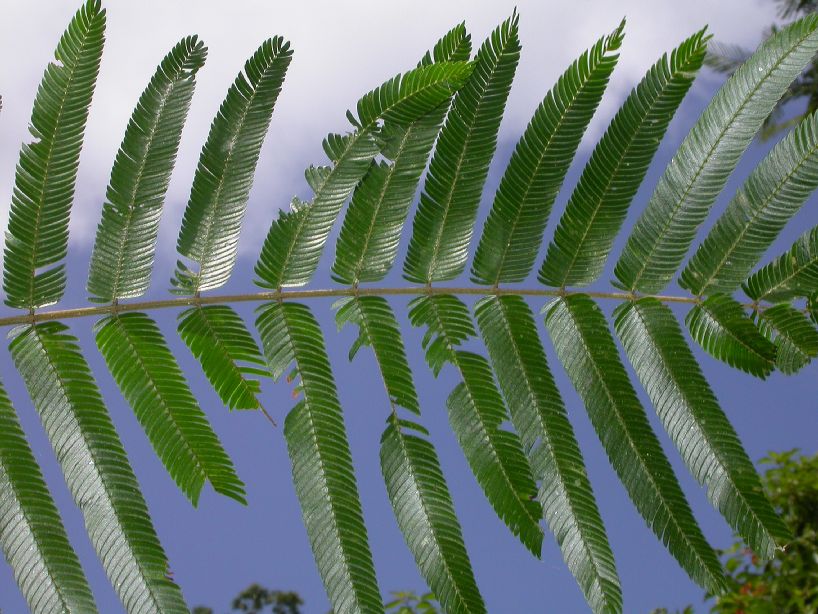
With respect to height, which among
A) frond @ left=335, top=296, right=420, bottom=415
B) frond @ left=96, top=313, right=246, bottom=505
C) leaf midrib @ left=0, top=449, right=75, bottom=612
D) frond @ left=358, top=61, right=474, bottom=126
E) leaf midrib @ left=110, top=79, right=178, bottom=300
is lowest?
leaf midrib @ left=0, top=449, right=75, bottom=612

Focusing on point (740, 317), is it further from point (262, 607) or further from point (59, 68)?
point (262, 607)

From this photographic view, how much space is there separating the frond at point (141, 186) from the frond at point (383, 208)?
0.68 metres

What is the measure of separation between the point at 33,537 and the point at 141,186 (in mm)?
1253

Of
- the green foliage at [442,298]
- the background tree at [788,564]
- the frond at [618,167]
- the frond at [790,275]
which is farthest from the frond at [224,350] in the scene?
the background tree at [788,564]

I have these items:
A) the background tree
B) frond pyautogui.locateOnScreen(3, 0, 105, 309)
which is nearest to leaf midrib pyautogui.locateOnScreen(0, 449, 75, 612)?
frond pyautogui.locateOnScreen(3, 0, 105, 309)

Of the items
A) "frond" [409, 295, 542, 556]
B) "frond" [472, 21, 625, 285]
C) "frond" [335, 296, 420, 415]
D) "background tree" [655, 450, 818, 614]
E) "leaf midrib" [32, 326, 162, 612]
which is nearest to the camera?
"leaf midrib" [32, 326, 162, 612]

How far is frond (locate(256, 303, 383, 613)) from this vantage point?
2.92 m

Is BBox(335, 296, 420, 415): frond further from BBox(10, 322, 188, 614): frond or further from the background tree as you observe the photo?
the background tree

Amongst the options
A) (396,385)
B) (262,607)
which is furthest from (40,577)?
(262,607)

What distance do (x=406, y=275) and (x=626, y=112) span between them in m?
0.99

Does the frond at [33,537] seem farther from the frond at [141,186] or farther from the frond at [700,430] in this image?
the frond at [700,430]

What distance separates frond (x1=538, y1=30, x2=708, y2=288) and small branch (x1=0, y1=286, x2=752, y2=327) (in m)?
0.13

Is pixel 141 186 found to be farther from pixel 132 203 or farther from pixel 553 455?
pixel 553 455

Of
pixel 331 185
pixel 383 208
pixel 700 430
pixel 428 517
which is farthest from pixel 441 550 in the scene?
pixel 331 185
